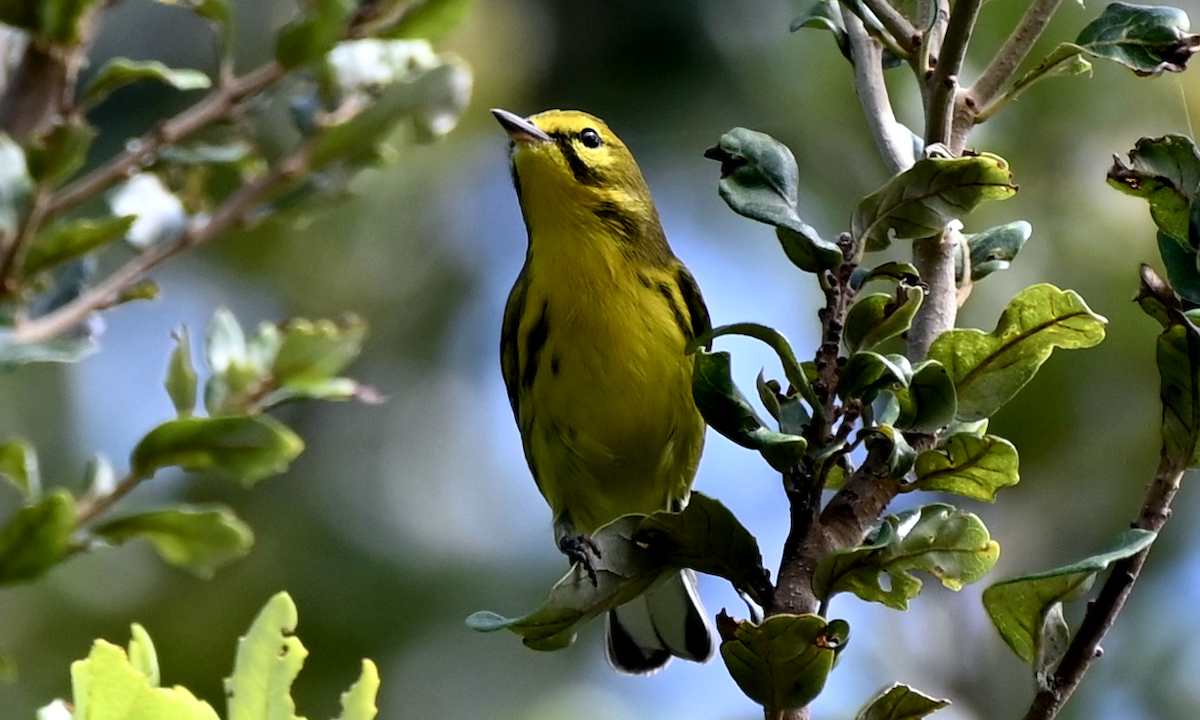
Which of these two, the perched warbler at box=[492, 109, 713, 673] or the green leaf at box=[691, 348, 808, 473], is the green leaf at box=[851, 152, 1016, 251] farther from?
the perched warbler at box=[492, 109, 713, 673]

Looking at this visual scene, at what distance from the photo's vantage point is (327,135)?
1.60 meters

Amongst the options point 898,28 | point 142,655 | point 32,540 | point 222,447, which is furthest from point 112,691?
point 898,28

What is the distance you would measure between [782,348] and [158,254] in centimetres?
68

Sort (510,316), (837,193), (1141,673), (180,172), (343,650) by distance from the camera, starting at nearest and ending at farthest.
A: (180,172)
(510,316)
(1141,673)
(343,650)
(837,193)

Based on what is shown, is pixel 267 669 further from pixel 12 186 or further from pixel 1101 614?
pixel 1101 614

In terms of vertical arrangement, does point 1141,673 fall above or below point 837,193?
below

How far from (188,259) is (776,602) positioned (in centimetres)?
423

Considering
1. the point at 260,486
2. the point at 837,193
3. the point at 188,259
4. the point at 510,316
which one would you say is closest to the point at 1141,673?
the point at 837,193

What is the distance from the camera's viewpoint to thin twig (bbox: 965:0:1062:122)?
1.27 metres

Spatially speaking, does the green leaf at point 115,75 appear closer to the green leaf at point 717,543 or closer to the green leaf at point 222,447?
the green leaf at point 222,447

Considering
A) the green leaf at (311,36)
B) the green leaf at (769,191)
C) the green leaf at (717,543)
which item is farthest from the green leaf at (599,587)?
the green leaf at (311,36)

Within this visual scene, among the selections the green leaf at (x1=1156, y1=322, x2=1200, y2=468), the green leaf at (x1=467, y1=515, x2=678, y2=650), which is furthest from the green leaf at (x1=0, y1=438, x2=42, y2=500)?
the green leaf at (x1=1156, y1=322, x2=1200, y2=468)

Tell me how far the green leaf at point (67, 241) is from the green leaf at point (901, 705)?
33.3 inches

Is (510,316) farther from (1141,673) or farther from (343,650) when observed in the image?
(1141,673)
